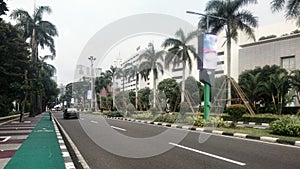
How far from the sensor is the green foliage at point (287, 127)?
523 inches

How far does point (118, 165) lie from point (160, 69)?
38.7 meters

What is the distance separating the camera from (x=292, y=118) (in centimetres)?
1412

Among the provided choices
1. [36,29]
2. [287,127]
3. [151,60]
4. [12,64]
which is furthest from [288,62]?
[12,64]

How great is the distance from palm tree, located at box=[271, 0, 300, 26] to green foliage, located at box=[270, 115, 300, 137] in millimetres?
9150

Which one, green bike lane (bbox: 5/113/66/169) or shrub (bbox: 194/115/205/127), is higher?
shrub (bbox: 194/115/205/127)

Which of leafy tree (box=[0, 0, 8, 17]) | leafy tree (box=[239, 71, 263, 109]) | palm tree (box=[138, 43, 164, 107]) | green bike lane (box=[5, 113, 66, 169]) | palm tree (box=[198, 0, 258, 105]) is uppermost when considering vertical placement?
palm tree (box=[198, 0, 258, 105])

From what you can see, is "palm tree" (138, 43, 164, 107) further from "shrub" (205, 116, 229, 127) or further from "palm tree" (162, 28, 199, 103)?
"shrub" (205, 116, 229, 127)

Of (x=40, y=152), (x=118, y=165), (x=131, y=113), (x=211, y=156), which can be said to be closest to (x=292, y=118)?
(x=211, y=156)

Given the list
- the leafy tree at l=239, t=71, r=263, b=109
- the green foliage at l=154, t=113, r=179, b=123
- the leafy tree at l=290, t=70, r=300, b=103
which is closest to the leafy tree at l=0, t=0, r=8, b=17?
the green foliage at l=154, t=113, r=179, b=123

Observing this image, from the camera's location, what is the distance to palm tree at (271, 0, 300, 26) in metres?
19.9

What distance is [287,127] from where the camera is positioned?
13594 mm

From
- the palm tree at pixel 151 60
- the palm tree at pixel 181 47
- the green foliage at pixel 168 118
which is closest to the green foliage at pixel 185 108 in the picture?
the green foliage at pixel 168 118

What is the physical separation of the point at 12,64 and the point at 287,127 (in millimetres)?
20634

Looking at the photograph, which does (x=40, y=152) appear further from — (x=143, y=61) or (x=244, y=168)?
(x=143, y=61)
